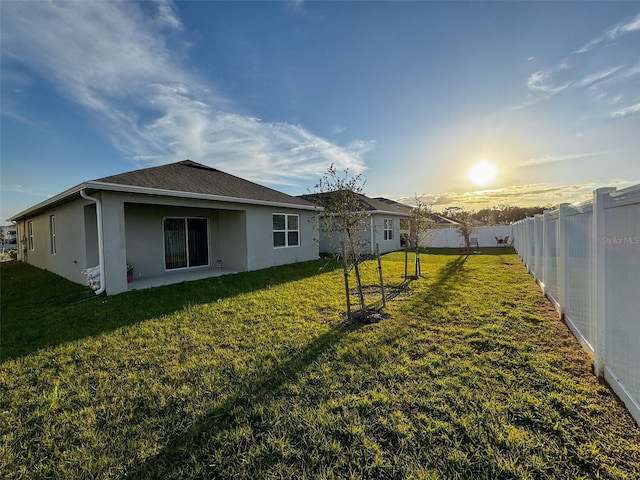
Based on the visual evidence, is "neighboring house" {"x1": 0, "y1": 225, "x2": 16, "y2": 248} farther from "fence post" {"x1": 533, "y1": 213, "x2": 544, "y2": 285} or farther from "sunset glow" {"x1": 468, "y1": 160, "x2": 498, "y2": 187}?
"fence post" {"x1": 533, "y1": 213, "x2": 544, "y2": 285}

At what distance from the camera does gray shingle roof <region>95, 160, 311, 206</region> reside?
9039 mm

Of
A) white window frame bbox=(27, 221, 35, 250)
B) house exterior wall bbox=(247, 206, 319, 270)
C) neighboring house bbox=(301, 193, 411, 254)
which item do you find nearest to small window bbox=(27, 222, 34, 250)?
white window frame bbox=(27, 221, 35, 250)

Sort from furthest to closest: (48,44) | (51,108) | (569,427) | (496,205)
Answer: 1. (496,205)
2. (51,108)
3. (48,44)
4. (569,427)

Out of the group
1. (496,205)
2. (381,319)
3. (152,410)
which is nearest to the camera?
(152,410)

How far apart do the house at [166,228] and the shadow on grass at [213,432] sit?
15.0 ft

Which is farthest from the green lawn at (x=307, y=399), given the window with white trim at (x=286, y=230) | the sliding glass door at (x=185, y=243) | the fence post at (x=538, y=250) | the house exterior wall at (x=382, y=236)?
the house exterior wall at (x=382, y=236)

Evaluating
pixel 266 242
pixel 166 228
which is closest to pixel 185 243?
pixel 166 228

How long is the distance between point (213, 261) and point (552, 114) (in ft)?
42.3

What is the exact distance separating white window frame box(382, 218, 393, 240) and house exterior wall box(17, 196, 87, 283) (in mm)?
16072

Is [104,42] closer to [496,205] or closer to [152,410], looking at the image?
[152,410]

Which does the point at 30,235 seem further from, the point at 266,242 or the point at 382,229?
the point at 382,229

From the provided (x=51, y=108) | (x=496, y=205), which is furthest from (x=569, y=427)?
(x=496, y=205)

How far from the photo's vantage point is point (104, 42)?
7.61 meters

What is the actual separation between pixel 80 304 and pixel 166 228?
446 cm
